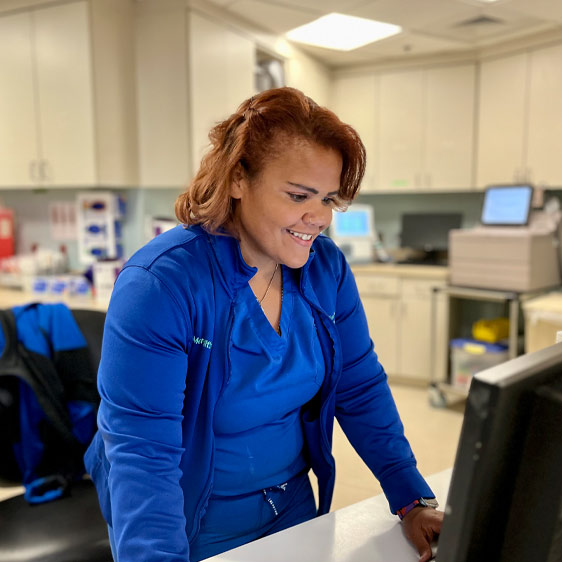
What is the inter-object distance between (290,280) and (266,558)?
1.77ft

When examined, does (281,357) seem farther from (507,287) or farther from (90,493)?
(507,287)

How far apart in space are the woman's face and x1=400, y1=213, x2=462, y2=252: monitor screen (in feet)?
11.8

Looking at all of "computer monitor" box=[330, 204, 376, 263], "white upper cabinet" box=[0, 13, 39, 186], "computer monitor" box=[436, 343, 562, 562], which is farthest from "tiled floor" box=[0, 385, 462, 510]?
"computer monitor" box=[436, 343, 562, 562]

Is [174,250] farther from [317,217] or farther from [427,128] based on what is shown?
[427,128]

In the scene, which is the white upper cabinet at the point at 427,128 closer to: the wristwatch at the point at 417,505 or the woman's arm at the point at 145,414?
the wristwatch at the point at 417,505

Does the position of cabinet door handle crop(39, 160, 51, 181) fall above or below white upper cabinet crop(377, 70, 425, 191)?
below

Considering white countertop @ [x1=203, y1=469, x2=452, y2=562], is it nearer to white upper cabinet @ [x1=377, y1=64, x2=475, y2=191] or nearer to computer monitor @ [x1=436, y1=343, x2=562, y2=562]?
computer monitor @ [x1=436, y1=343, x2=562, y2=562]

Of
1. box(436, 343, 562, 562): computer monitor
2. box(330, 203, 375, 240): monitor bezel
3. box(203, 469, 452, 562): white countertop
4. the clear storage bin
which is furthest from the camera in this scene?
box(330, 203, 375, 240): monitor bezel

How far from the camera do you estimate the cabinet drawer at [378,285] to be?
13.6 ft

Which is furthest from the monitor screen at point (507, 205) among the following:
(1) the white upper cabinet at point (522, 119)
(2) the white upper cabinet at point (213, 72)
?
(2) the white upper cabinet at point (213, 72)

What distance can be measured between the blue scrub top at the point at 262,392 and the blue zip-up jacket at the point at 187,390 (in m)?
0.03

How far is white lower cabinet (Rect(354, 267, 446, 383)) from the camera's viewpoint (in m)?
3.98

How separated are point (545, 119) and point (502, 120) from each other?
29cm

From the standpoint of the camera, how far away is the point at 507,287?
3514mm
